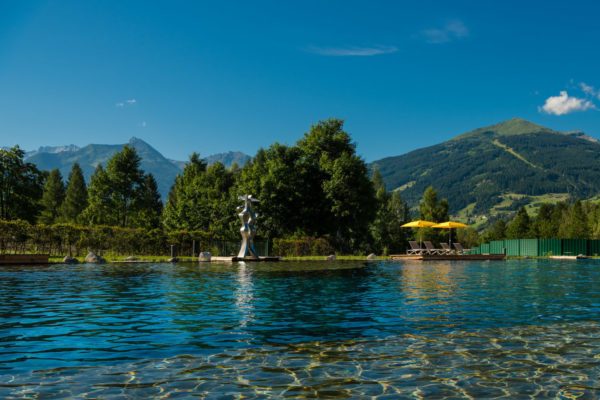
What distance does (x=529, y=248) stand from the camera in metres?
63.0

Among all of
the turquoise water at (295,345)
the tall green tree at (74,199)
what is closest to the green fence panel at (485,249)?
the turquoise water at (295,345)

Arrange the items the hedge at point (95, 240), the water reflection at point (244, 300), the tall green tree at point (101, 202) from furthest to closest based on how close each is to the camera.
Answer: the tall green tree at point (101, 202) → the hedge at point (95, 240) → the water reflection at point (244, 300)

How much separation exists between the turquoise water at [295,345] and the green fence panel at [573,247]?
4909 cm

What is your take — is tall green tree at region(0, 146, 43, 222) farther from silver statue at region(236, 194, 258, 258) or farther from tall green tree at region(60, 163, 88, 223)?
tall green tree at region(60, 163, 88, 223)

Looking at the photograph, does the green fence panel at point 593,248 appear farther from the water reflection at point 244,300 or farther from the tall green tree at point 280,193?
the water reflection at point 244,300

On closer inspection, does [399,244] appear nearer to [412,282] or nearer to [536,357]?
[412,282]

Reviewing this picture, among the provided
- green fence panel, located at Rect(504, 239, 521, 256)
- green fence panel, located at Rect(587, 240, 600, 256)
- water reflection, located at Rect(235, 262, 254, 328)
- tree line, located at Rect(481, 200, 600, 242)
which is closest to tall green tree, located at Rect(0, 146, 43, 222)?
water reflection, located at Rect(235, 262, 254, 328)

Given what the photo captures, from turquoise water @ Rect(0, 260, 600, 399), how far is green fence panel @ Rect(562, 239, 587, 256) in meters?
49.1

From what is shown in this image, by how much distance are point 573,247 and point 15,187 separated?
6155cm

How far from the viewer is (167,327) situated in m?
9.99

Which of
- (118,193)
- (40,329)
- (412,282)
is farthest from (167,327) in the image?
(118,193)

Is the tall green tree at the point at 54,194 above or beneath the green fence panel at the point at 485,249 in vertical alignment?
above

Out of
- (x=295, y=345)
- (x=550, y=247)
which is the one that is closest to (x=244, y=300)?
(x=295, y=345)

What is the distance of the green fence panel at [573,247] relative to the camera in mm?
60156
